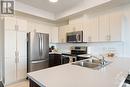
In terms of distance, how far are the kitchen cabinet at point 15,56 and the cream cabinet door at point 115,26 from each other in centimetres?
293

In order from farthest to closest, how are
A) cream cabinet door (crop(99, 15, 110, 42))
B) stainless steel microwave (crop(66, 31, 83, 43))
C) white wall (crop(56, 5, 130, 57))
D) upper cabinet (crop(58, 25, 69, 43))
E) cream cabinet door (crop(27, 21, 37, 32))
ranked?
upper cabinet (crop(58, 25, 69, 43)), cream cabinet door (crop(27, 21, 37, 32)), stainless steel microwave (crop(66, 31, 83, 43)), cream cabinet door (crop(99, 15, 110, 42)), white wall (crop(56, 5, 130, 57))

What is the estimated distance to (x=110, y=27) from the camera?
3.39 m

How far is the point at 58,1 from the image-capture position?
379 centimetres

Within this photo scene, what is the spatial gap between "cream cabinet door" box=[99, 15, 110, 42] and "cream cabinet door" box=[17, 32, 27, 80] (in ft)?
8.64

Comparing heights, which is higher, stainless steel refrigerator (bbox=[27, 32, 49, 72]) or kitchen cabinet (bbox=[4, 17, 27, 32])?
kitchen cabinet (bbox=[4, 17, 27, 32])

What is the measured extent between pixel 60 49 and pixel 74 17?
177 cm

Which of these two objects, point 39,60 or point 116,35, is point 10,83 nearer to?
point 39,60

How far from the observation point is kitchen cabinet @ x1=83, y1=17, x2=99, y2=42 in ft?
12.4

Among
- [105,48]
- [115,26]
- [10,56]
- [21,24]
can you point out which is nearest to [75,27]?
[105,48]

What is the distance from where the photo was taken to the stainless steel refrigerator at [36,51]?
3.99 meters

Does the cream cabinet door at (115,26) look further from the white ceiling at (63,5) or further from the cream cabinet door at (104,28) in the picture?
the white ceiling at (63,5)

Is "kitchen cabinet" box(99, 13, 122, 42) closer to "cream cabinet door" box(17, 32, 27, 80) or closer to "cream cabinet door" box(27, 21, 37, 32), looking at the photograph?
"cream cabinet door" box(17, 32, 27, 80)

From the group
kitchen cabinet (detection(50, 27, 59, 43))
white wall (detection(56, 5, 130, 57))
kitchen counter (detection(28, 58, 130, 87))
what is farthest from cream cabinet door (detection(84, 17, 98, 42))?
kitchen counter (detection(28, 58, 130, 87))

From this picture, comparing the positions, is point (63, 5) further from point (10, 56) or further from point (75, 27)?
point (10, 56)
